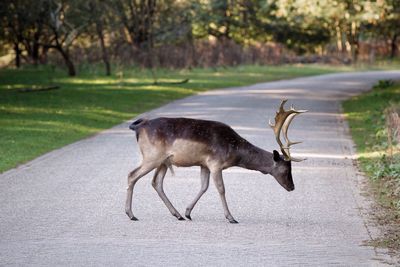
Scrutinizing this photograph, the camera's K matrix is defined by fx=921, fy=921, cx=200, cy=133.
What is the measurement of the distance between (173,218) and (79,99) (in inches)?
818

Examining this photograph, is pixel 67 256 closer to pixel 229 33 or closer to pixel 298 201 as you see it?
pixel 298 201

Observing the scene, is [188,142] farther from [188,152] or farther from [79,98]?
[79,98]

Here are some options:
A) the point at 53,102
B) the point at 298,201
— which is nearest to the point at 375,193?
the point at 298,201

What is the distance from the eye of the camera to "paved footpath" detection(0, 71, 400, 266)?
9.29 m

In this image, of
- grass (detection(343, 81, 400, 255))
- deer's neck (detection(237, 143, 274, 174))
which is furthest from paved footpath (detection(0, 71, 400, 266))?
deer's neck (detection(237, 143, 274, 174))

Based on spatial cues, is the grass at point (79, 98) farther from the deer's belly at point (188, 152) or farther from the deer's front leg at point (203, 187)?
the deer's belly at point (188, 152)

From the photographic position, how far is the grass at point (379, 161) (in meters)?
11.2

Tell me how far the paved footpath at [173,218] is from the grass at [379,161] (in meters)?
0.28

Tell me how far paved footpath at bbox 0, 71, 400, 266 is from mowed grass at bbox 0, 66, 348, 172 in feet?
5.34

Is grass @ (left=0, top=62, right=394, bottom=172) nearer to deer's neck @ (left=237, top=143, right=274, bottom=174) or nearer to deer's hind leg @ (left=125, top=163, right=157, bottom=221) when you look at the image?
deer's hind leg @ (left=125, top=163, right=157, bottom=221)

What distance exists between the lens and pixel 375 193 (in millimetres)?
13547

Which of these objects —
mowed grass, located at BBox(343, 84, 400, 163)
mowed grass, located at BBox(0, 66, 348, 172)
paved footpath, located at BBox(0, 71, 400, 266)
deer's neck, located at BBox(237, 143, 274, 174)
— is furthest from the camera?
mowed grass, located at BBox(0, 66, 348, 172)

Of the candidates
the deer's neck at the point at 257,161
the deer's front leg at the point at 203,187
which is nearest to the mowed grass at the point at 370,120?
the deer's neck at the point at 257,161

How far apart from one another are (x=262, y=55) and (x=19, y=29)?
19895 millimetres
